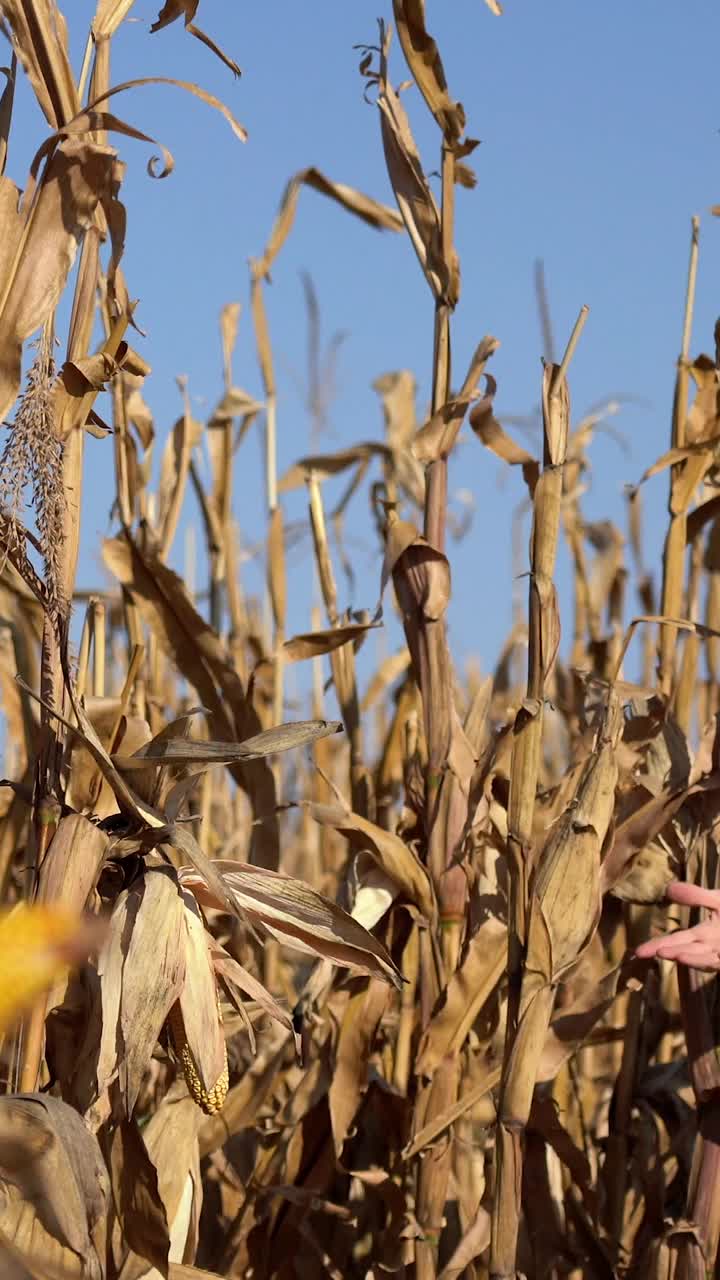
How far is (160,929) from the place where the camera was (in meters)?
0.91

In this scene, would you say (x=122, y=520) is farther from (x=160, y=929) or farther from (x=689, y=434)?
(x=160, y=929)

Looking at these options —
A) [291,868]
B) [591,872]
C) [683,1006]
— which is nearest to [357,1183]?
[683,1006]

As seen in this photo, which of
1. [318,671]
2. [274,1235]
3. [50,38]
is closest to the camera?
[50,38]

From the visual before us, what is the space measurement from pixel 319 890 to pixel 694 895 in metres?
0.48

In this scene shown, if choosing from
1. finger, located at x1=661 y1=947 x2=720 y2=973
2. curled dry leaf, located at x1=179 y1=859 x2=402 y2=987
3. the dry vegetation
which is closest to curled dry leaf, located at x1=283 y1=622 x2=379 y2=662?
the dry vegetation

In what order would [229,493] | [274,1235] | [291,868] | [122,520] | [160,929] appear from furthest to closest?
[291,868]
[229,493]
[122,520]
[274,1235]
[160,929]

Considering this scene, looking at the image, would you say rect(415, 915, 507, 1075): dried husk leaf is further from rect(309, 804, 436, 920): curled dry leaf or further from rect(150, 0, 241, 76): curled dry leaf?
rect(150, 0, 241, 76): curled dry leaf

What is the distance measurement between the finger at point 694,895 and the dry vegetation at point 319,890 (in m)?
0.07

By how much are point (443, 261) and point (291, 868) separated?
2961 millimetres

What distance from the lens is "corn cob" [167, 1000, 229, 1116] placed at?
958mm

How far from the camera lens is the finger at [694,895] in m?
1.38

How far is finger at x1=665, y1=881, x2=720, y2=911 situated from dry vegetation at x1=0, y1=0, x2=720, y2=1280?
68mm

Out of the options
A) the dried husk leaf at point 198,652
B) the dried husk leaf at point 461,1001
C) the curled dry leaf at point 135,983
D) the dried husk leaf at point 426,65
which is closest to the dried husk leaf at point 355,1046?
the dried husk leaf at point 461,1001

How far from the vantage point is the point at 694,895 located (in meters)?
1.39
